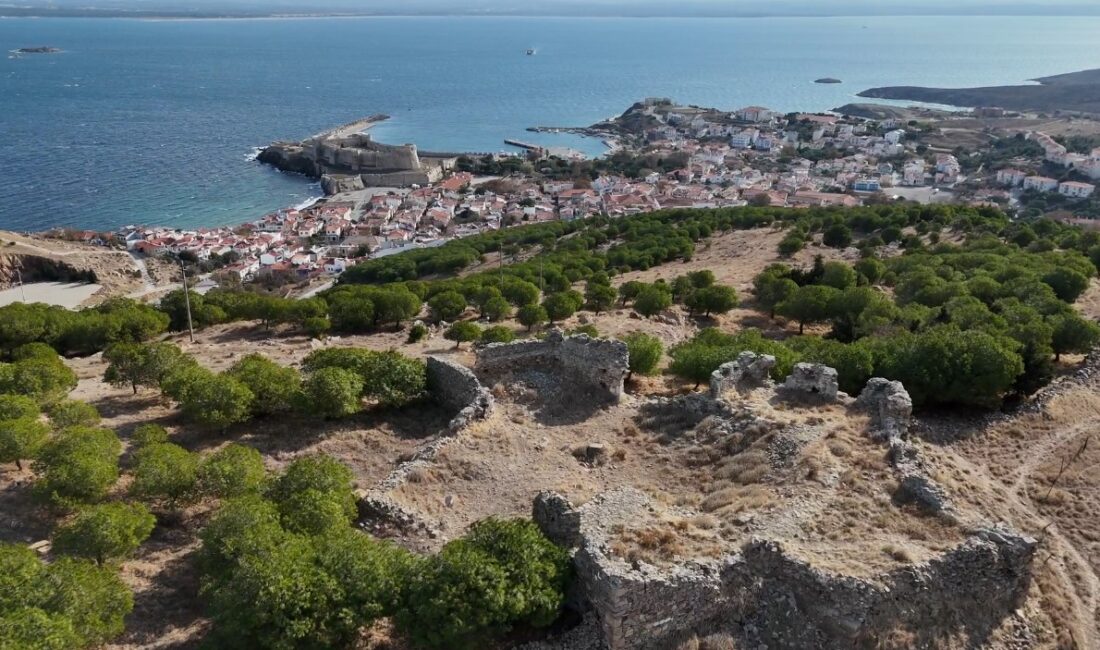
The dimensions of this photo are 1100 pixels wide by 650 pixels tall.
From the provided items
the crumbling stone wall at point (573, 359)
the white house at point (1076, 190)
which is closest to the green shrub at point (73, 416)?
the crumbling stone wall at point (573, 359)

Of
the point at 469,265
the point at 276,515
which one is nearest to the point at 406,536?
the point at 276,515

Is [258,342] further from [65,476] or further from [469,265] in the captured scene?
[469,265]

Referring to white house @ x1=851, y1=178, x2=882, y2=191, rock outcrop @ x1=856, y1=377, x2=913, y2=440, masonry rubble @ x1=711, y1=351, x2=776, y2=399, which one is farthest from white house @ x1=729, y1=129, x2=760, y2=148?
rock outcrop @ x1=856, y1=377, x2=913, y2=440

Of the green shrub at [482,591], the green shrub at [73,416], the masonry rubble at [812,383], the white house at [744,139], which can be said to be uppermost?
the masonry rubble at [812,383]

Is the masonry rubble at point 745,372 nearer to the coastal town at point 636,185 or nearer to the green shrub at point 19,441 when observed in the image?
the green shrub at point 19,441

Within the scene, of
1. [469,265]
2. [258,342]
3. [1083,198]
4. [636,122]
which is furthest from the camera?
[636,122]

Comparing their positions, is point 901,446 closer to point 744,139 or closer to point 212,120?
point 744,139
